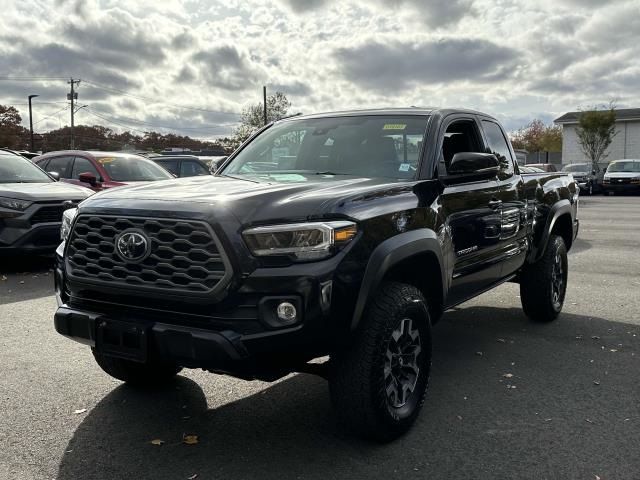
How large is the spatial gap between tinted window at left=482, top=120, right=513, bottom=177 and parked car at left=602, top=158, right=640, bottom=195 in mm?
25249

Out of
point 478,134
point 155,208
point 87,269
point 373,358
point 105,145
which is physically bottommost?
point 373,358

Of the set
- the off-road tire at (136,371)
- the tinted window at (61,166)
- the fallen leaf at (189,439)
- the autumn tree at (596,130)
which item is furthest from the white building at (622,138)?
the fallen leaf at (189,439)

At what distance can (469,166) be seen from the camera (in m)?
3.89

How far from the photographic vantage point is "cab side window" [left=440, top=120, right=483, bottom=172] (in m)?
4.27

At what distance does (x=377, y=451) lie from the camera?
3.24 m

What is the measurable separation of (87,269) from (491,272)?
2.86 m

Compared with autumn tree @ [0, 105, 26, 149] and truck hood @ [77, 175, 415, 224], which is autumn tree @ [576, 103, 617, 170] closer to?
truck hood @ [77, 175, 415, 224]

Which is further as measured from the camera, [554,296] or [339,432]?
[554,296]

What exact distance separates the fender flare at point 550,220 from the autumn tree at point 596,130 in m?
41.8

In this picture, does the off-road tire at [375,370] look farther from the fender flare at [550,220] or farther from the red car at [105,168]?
the red car at [105,168]

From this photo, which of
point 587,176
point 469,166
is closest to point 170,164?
point 469,166

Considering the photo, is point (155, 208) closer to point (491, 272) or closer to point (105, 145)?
point (491, 272)

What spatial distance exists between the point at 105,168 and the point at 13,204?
2.60 meters

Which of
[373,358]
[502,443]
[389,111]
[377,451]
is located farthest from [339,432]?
[389,111]
